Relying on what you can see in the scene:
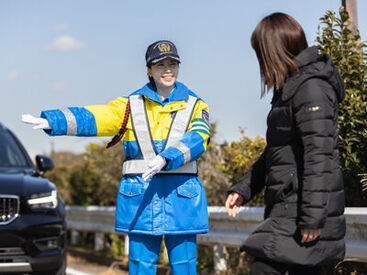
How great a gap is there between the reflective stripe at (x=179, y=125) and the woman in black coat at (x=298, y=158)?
1059 millimetres

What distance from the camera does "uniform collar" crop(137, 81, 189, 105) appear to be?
14.6 ft

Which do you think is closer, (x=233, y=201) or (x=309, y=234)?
(x=309, y=234)

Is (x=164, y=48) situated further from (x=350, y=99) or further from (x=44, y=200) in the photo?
(x=44, y=200)

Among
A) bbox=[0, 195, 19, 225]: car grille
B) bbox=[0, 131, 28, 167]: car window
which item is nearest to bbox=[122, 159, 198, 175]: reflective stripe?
bbox=[0, 195, 19, 225]: car grille

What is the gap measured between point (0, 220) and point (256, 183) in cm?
347

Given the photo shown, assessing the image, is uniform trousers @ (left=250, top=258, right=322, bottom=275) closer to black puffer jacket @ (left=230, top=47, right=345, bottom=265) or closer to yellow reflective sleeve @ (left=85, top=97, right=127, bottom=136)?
black puffer jacket @ (left=230, top=47, right=345, bottom=265)

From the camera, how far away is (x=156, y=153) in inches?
172

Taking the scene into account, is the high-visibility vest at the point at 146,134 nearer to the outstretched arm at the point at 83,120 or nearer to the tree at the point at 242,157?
the outstretched arm at the point at 83,120

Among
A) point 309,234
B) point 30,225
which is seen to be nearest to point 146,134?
point 309,234


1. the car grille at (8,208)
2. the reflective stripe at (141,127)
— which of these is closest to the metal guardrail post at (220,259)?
the car grille at (8,208)

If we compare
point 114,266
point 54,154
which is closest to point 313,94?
point 114,266

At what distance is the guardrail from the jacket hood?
1591mm

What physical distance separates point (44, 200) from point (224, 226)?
188cm

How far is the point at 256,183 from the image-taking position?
3.71m
